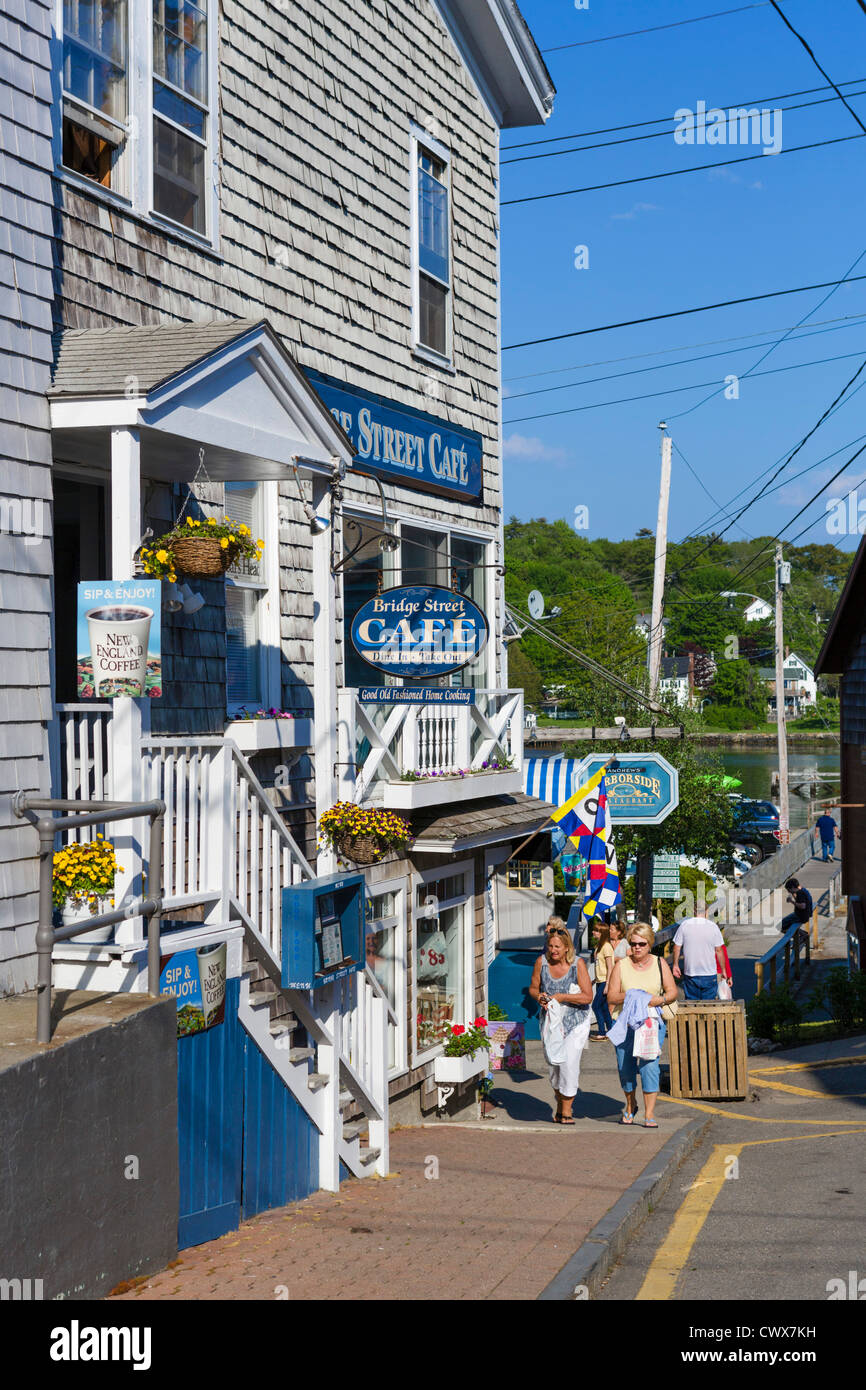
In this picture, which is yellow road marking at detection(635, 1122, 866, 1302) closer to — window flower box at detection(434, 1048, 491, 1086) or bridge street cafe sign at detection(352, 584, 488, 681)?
window flower box at detection(434, 1048, 491, 1086)

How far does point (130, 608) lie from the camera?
669 cm

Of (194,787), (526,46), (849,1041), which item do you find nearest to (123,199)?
(194,787)

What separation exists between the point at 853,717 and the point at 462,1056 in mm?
10846

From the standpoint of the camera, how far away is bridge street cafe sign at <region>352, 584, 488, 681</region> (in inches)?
407

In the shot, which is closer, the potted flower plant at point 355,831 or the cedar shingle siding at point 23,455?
the cedar shingle siding at point 23,455

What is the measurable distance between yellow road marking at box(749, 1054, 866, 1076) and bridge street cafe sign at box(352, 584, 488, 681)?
6.58 m

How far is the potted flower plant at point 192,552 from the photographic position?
→ 7153 millimetres

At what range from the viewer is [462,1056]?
12.7 meters

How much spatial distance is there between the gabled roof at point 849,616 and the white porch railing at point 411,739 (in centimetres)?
831

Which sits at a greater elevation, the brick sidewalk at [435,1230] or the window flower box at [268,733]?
the window flower box at [268,733]

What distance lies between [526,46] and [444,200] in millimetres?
2430

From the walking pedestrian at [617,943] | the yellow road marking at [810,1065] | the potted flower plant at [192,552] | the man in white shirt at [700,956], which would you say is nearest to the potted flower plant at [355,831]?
the potted flower plant at [192,552]

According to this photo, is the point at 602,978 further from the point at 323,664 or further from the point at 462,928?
the point at 323,664

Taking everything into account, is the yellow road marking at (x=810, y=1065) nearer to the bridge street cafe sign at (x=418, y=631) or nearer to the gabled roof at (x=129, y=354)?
the bridge street cafe sign at (x=418, y=631)
